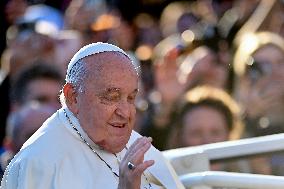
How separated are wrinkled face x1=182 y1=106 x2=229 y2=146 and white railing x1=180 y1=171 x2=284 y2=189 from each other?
5.80 ft

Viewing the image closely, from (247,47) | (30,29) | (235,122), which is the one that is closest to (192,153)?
(235,122)

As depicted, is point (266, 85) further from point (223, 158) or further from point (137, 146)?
point (137, 146)

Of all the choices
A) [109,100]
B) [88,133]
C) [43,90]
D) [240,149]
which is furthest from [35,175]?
[43,90]

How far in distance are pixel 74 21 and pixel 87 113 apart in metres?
6.81

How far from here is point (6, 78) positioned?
9.59 m

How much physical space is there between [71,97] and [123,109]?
292 millimetres

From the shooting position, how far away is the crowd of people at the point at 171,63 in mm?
7320

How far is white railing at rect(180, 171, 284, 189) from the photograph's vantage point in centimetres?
491

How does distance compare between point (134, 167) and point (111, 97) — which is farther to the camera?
point (111, 97)

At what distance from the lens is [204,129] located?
23.6ft

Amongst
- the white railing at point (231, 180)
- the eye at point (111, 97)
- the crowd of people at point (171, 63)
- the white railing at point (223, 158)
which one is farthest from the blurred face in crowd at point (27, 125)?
the eye at point (111, 97)

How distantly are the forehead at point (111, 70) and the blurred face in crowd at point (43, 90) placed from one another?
3.48 m

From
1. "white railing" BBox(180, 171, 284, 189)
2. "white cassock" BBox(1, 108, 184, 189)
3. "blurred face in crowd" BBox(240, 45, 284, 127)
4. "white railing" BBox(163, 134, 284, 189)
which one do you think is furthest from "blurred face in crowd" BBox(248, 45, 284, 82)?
"white cassock" BBox(1, 108, 184, 189)

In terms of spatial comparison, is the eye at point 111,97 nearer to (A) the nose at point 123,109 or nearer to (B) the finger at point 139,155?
(A) the nose at point 123,109
